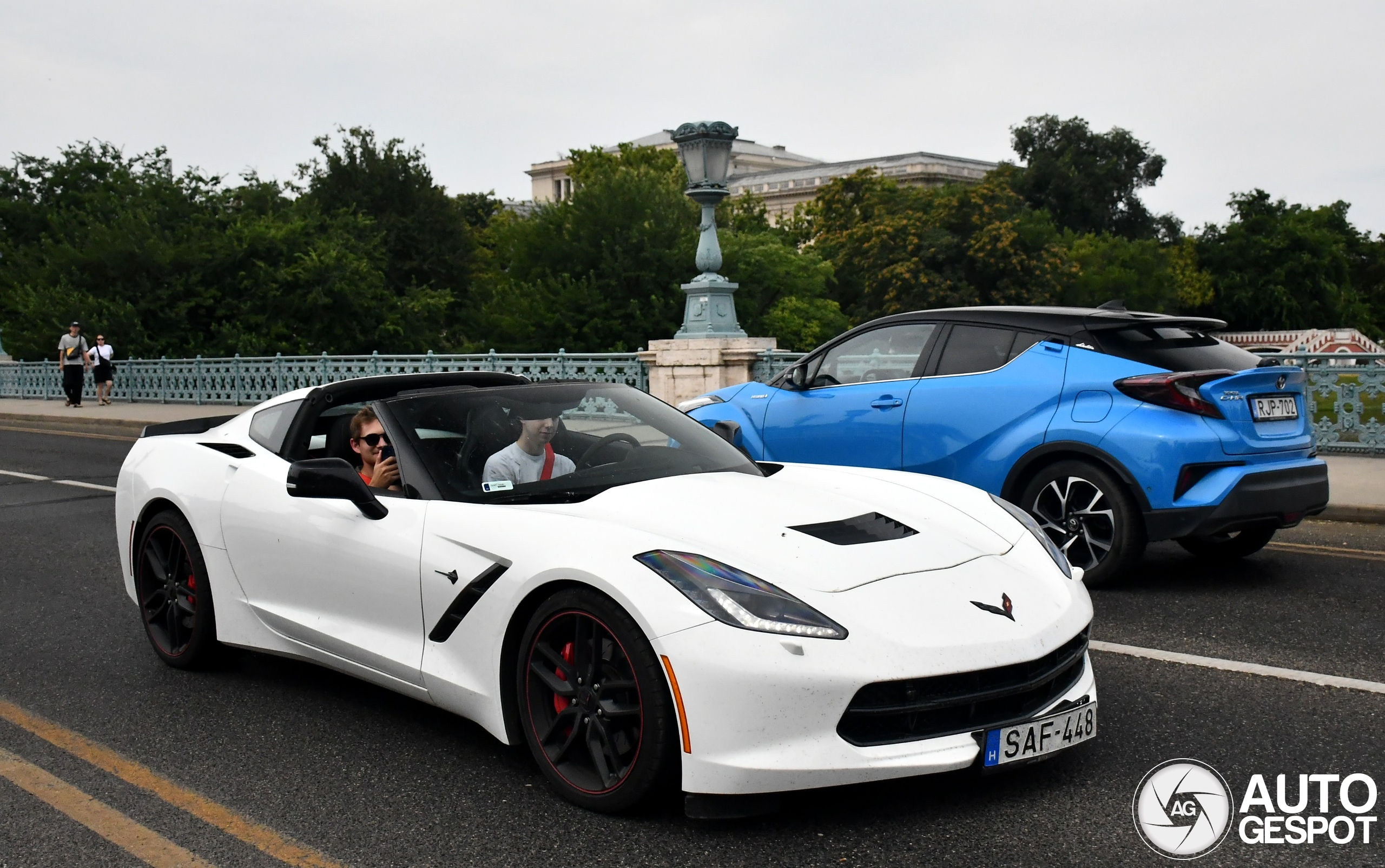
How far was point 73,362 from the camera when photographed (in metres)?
27.3

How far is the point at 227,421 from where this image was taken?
5.64 metres

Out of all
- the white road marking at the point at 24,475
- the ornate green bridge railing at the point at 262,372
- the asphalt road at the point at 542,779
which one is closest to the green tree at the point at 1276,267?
the ornate green bridge railing at the point at 262,372

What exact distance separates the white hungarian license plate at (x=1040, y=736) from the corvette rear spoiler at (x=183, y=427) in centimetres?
386

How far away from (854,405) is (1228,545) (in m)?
2.41

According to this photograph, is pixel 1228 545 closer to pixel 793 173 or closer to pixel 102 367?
pixel 102 367

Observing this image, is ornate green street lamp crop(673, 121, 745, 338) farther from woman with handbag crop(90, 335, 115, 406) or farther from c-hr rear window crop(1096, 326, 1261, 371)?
woman with handbag crop(90, 335, 115, 406)

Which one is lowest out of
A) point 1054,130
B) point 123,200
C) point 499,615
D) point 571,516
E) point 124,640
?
point 124,640

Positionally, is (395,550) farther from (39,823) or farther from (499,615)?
(39,823)

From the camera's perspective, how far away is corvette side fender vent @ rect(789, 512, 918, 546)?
3.81m

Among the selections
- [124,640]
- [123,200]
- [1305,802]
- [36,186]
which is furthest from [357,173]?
[1305,802]

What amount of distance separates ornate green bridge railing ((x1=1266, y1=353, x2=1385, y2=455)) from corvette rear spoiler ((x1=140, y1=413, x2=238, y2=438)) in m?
9.38

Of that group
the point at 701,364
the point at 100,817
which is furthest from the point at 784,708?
the point at 701,364

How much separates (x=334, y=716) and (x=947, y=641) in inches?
98.3

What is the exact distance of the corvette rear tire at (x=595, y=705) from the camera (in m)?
A: 3.36
